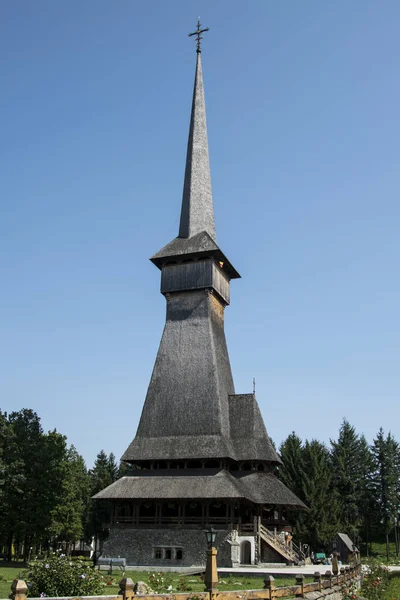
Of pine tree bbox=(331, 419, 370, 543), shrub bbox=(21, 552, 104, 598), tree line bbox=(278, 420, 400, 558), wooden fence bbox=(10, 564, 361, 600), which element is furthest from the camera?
pine tree bbox=(331, 419, 370, 543)

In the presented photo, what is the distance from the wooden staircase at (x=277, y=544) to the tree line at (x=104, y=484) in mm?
16674

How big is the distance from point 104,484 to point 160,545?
3813cm

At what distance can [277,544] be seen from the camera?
1481 inches

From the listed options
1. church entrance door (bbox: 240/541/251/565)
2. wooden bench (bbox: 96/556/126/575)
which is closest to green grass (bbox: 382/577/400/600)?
church entrance door (bbox: 240/541/251/565)

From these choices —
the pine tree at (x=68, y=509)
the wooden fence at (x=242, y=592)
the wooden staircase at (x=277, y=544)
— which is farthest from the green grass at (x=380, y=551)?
the wooden fence at (x=242, y=592)

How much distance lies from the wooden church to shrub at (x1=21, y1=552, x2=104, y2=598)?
877 inches

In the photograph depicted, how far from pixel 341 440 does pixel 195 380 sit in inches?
1551

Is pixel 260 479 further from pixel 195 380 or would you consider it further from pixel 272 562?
pixel 195 380

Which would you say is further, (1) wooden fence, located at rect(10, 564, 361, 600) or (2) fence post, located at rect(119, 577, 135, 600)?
(2) fence post, located at rect(119, 577, 135, 600)

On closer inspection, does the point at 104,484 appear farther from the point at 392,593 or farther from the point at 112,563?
the point at 392,593

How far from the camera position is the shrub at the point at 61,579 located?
1297 centimetres

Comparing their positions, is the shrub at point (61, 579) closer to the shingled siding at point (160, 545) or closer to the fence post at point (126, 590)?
the fence post at point (126, 590)

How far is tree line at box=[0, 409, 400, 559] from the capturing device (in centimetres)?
4488

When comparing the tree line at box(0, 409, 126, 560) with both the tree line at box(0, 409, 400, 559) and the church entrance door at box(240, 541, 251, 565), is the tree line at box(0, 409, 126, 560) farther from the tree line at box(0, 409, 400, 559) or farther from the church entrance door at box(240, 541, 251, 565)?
the church entrance door at box(240, 541, 251, 565)
